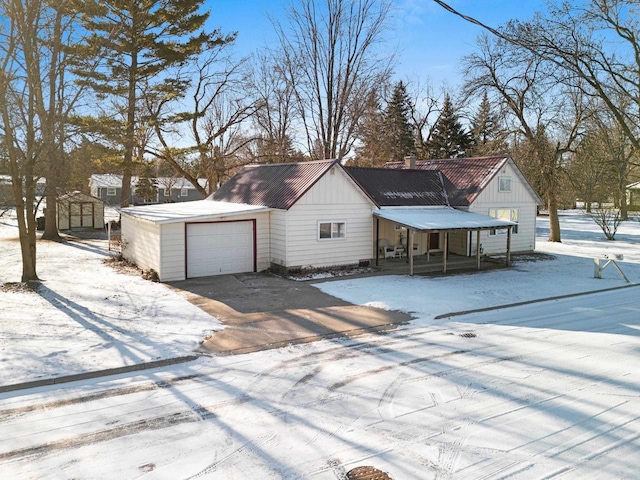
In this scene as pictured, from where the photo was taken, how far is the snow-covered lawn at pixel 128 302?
8.34 m

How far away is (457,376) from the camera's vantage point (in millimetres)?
7645

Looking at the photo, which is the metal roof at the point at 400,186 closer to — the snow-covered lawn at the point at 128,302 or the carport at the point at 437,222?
the carport at the point at 437,222

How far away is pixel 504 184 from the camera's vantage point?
22.0 metres

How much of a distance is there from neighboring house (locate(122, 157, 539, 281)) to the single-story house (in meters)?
14.0

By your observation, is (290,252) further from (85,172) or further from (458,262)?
(85,172)

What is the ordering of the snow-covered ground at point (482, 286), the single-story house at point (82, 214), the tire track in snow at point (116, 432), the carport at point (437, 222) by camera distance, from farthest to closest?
the single-story house at point (82, 214)
the carport at point (437, 222)
the snow-covered ground at point (482, 286)
the tire track in snow at point (116, 432)

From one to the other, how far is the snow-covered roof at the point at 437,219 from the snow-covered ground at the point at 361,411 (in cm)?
659

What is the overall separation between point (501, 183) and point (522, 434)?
17912 millimetres

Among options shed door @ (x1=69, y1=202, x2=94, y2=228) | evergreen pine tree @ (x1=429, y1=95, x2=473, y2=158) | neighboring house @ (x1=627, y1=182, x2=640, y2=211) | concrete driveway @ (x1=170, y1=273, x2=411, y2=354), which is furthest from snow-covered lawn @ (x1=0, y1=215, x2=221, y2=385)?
neighboring house @ (x1=627, y1=182, x2=640, y2=211)

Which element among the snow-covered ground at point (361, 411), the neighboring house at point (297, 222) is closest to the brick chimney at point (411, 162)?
the neighboring house at point (297, 222)

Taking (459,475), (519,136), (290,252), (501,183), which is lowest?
(459,475)

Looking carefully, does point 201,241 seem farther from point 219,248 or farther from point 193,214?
point 193,214

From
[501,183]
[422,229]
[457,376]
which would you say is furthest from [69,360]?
[501,183]

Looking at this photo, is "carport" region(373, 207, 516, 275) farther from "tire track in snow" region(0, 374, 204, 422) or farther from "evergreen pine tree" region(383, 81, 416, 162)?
"evergreen pine tree" region(383, 81, 416, 162)
